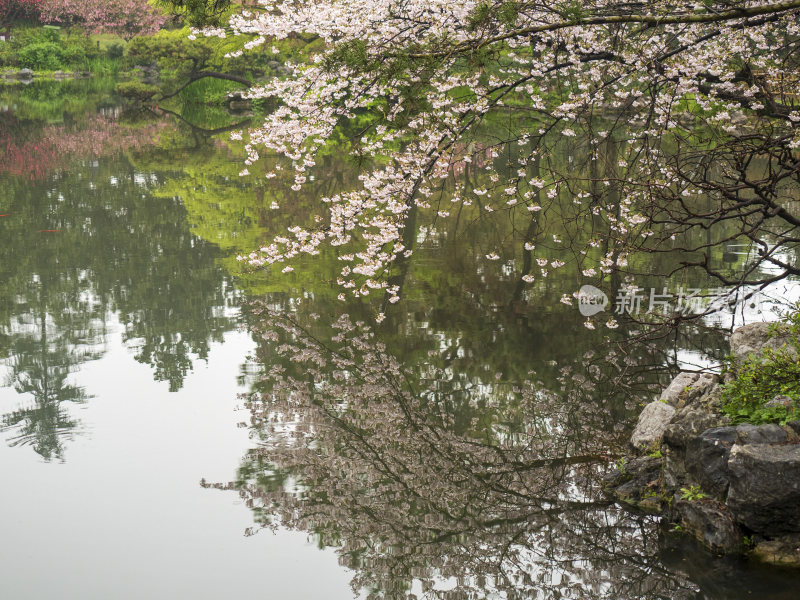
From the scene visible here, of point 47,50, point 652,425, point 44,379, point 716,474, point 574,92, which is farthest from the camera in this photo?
point 47,50

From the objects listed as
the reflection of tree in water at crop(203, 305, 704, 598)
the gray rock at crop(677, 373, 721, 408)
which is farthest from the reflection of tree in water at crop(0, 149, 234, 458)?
the gray rock at crop(677, 373, 721, 408)

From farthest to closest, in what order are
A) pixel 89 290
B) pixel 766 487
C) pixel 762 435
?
pixel 89 290 → pixel 762 435 → pixel 766 487

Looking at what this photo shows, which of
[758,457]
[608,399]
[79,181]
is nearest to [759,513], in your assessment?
[758,457]

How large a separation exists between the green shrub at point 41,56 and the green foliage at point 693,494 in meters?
49.2

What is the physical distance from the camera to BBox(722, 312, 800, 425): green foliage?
5949 mm

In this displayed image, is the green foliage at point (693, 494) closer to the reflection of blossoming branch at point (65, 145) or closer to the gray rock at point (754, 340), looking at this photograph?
the gray rock at point (754, 340)

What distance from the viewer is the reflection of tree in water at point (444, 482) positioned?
571cm

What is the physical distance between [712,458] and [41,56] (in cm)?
4943

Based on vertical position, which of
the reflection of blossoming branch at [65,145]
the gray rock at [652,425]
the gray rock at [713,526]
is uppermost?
the reflection of blossoming branch at [65,145]

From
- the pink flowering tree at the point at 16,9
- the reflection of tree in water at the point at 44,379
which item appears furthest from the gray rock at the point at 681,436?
the pink flowering tree at the point at 16,9

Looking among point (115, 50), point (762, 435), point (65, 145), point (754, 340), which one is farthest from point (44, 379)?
point (115, 50)

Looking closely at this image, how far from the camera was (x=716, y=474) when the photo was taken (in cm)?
585

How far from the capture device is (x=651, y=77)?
7957mm

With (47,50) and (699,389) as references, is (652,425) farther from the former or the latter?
(47,50)
